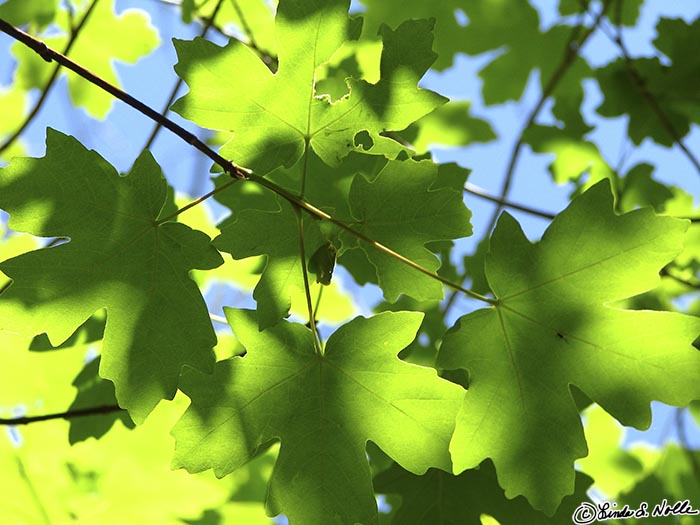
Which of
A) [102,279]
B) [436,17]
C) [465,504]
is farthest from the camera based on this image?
[436,17]

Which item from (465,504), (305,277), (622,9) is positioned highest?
(622,9)

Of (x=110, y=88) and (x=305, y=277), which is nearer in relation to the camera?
(x=110, y=88)

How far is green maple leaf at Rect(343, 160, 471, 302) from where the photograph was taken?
4.97 ft

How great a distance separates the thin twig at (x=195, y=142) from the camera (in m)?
1.36

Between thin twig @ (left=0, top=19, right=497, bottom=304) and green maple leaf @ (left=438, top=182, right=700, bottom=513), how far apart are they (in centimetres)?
10

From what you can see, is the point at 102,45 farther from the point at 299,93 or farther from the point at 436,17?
the point at 299,93

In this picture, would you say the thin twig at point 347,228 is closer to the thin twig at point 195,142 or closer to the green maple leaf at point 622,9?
the thin twig at point 195,142

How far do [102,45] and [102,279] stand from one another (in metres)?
1.70

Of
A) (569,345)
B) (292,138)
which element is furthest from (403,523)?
(292,138)

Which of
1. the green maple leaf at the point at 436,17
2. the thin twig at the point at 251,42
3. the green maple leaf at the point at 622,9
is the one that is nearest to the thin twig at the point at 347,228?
the thin twig at the point at 251,42

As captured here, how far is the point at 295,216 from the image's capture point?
60.9 inches

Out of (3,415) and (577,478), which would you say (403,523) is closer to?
(577,478)

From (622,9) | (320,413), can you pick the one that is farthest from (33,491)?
(622,9)
